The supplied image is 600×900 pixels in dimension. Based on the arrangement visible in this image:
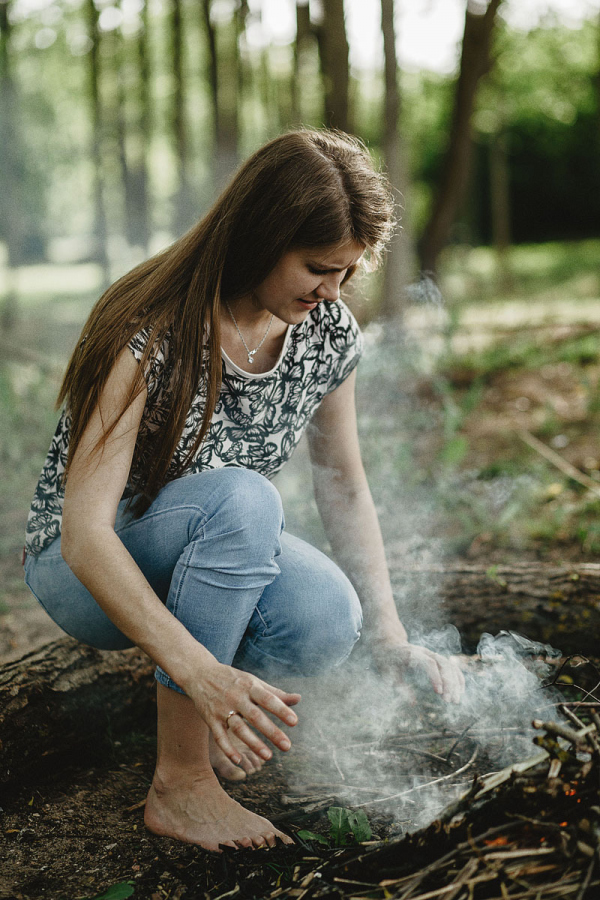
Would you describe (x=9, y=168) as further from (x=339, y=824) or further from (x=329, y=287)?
(x=339, y=824)

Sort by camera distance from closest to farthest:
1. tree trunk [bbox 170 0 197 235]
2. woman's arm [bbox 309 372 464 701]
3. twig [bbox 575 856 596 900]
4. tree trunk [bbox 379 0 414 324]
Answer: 1. twig [bbox 575 856 596 900]
2. woman's arm [bbox 309 372 464 701]
3. tree trunk [bbox 379 0 414 324]
4. tree trunk [bbox 170 0 197 235]

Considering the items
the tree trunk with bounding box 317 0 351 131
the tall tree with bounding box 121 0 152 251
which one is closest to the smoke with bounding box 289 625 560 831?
the tree trunk with bounding box 317 0 351 131

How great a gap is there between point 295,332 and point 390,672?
84 cm

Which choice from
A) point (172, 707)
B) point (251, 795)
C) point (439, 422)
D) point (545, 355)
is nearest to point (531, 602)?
point (251, 795)

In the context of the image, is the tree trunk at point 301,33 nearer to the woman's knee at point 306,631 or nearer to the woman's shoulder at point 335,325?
the woman's shoulder at point 335,325

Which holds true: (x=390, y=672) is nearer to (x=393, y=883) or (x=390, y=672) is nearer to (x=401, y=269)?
(x=393, y=883)

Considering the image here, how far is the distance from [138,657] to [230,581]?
2.19 feet

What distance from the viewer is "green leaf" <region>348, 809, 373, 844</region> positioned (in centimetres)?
154

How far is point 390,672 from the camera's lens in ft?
6.09

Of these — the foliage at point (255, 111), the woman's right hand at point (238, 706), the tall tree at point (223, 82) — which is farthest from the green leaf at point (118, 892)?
the foliage at point (255, 111)

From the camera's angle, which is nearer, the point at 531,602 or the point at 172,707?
the point at 172,707

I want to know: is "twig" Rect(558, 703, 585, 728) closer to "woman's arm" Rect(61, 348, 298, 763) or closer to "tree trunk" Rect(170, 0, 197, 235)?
"woman's arm" Rect(61, 348, 298, 763)

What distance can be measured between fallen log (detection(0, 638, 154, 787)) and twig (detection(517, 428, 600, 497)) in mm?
2288

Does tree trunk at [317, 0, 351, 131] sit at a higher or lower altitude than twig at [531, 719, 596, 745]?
higher
